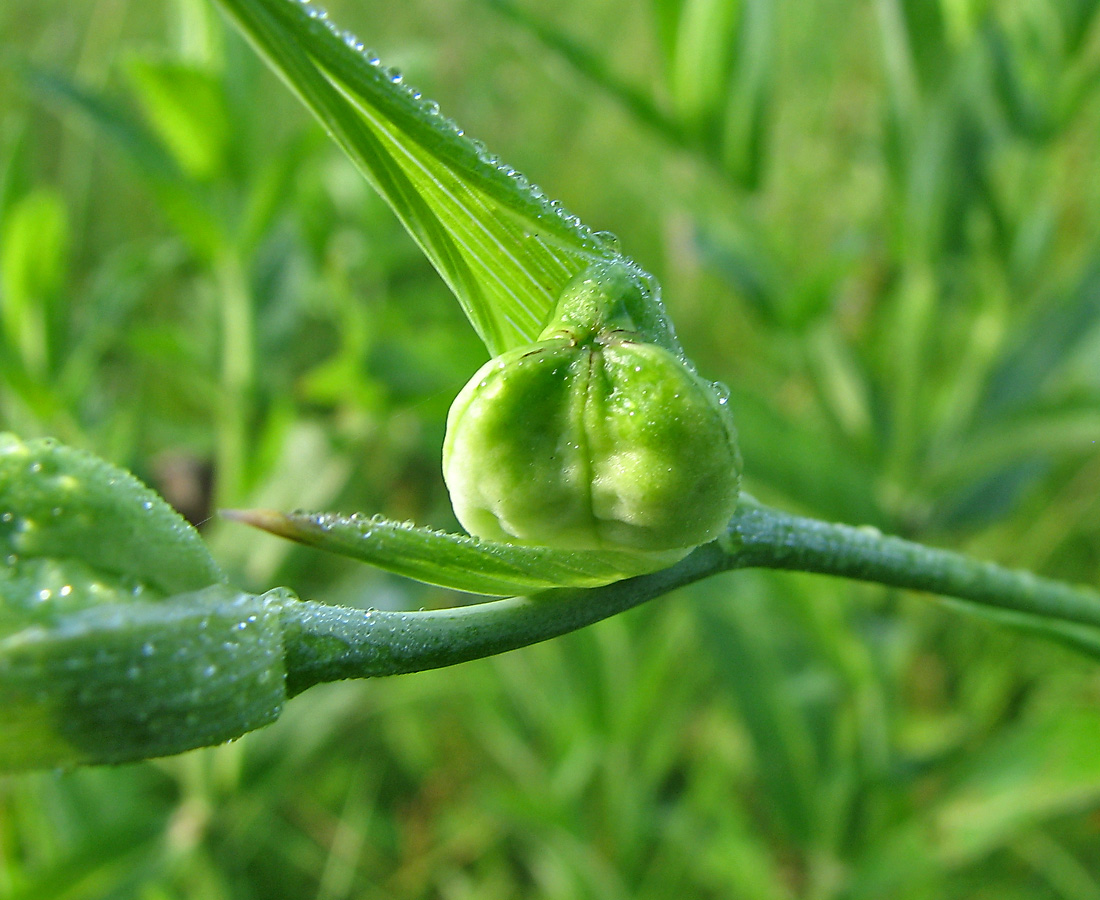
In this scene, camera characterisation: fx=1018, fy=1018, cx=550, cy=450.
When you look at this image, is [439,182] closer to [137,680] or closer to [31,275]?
[137,680]

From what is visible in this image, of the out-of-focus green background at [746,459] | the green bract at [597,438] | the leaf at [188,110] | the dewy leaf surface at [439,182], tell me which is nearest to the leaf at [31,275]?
the out-of-focus green background at [746,459]

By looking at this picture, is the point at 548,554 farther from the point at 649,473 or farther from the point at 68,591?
the point at 68,591

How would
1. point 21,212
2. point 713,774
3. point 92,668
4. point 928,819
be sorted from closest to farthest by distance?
1. point 92,668
2. point 21,212
3. point 928,819
4. point 713,774

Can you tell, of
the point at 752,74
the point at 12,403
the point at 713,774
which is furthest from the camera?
the point at 713,774

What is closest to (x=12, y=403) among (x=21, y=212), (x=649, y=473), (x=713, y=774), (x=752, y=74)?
(x=21, y=212)

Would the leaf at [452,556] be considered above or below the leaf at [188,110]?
below

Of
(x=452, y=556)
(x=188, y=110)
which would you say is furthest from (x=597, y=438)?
(x=188, y=110)

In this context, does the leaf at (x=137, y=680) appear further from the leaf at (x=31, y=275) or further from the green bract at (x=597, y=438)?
the leaf at (x=31, y=275)
